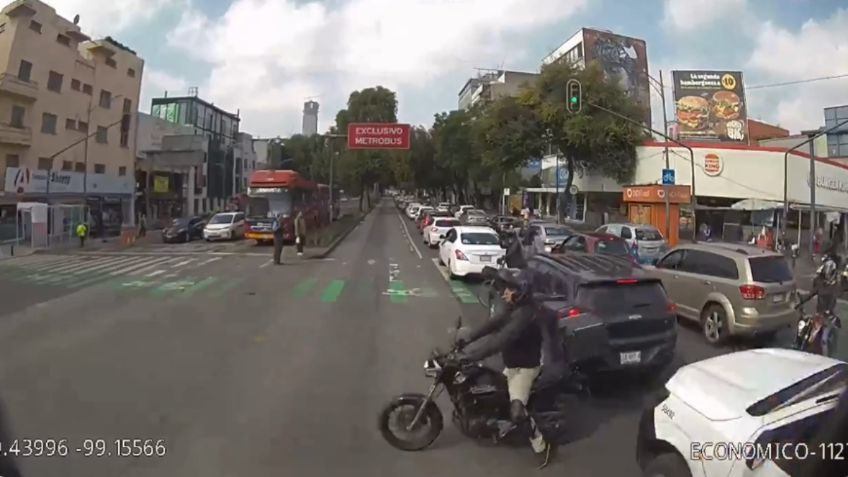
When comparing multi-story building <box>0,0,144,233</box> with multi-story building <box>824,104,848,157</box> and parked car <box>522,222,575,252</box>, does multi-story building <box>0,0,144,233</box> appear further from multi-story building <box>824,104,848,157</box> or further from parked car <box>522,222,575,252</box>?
multi-story building <box>824,104,848,157</box>

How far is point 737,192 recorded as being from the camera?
36.9m

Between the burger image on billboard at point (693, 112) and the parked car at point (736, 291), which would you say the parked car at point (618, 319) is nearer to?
the parked car at point (736, 291)

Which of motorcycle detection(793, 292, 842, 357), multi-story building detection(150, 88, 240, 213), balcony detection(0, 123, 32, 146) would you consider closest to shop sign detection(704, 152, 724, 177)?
motorcycle detection(793, 292, 842, 357)

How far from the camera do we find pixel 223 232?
116ft

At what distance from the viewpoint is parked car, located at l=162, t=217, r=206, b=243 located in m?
34.7

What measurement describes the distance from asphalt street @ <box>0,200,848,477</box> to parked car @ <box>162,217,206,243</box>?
61.6ft

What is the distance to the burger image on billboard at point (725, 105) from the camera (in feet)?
155

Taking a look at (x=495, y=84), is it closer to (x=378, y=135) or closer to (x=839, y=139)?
(x=839, y=139)

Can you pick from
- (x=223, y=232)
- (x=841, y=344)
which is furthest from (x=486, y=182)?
(x=841, y=344)

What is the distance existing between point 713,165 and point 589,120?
784 centimetres

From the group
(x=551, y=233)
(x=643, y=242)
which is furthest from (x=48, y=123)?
(x=643, y=242)

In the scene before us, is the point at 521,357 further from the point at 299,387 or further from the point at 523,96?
the point at 523,96

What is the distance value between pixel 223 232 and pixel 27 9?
1605 centimetres

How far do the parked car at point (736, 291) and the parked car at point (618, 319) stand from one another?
2.95 metres
